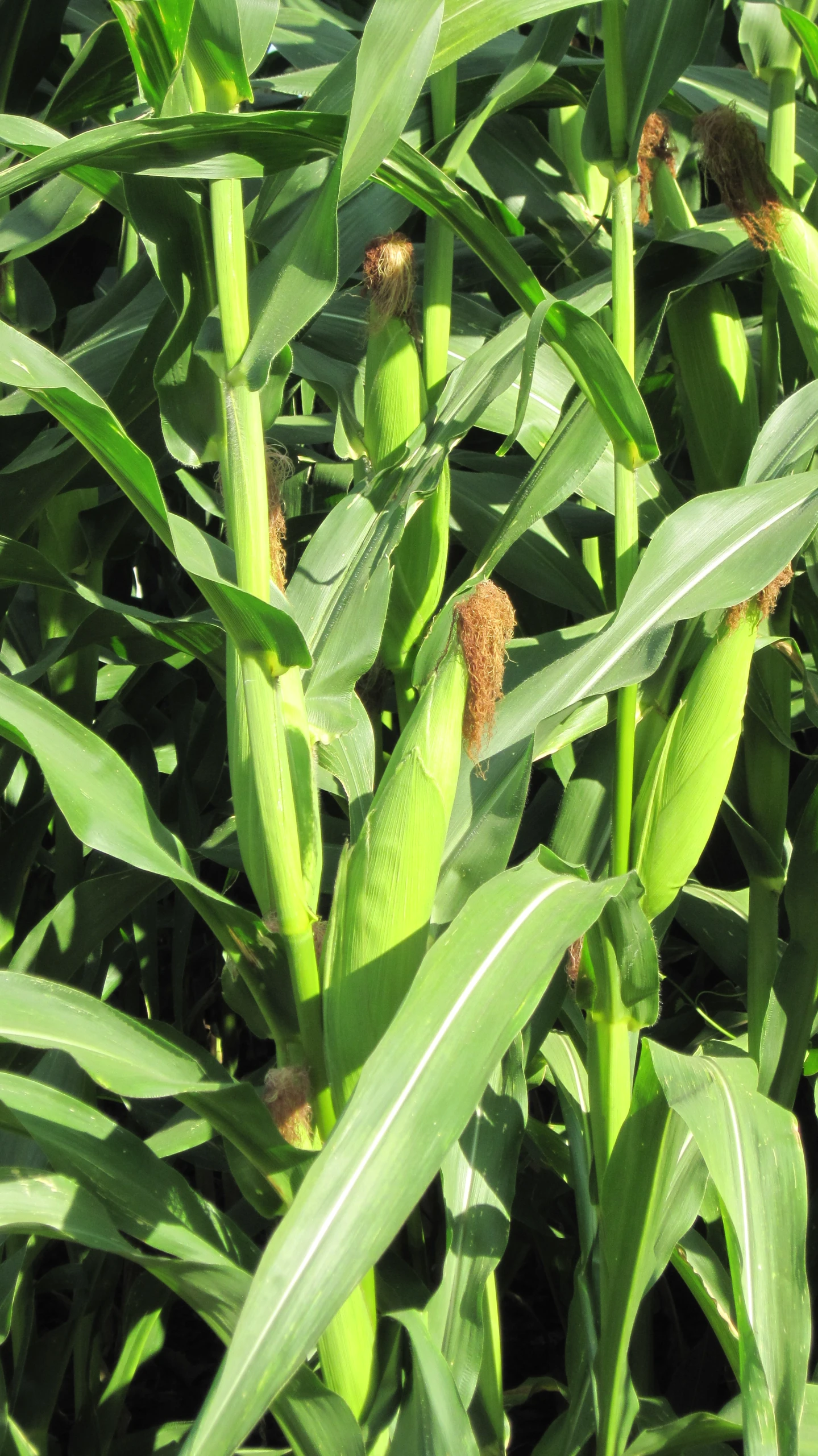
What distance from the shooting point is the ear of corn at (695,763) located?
837mm

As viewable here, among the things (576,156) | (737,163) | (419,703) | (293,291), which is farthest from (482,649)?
(576,156)

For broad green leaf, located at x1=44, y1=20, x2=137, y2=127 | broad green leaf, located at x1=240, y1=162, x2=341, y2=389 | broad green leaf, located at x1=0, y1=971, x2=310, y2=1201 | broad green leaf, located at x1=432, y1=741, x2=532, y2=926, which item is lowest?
broad green leaf, located at x1=0, y1=971, x2=310, y2=1201

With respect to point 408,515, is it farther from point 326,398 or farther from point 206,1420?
point 206,1420

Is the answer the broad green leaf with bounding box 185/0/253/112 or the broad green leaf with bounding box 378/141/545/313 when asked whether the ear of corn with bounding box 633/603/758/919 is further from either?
the broad green leaf with bounding box 185/0/253/112

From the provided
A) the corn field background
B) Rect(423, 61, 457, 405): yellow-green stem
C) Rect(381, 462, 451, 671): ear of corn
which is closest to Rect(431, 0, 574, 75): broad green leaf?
the corn field background

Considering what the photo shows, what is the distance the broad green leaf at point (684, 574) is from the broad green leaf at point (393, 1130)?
19 cm

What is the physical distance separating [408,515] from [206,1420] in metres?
0.60

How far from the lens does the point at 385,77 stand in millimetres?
638

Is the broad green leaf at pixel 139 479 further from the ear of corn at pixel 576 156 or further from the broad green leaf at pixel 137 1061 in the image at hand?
the ear of corn at pixel 576 156

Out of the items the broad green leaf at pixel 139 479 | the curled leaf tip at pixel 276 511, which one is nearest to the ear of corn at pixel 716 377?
the curled leaf tip at pixel 276 511

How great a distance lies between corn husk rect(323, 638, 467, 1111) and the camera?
68 cm

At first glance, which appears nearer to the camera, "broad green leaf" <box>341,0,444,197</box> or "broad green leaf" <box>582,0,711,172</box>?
"broad green leaf" <box>341,0,444,197</box>

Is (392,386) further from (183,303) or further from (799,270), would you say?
(799,270)

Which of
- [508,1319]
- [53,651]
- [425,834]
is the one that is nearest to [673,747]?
[425,834]
